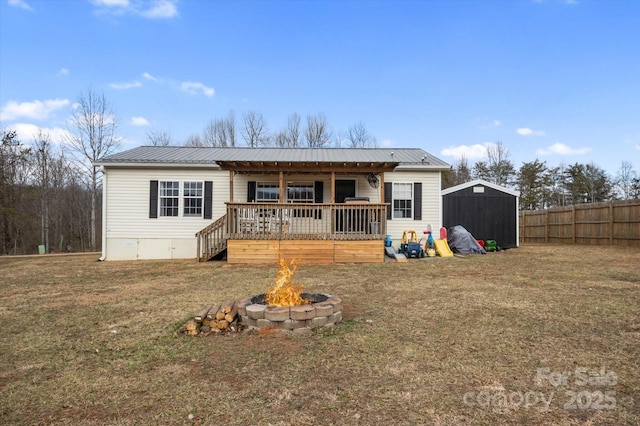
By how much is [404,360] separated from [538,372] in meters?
1.07

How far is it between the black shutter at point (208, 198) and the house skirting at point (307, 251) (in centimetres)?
241

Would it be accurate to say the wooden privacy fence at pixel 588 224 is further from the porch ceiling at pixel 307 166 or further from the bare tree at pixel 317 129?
the bare tree at pixel 317 129

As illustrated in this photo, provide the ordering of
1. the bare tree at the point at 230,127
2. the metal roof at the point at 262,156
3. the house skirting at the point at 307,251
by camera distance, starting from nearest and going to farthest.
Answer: the house skirting at the point at 307,251, the metal roof at the point at 262,156, the bare tree at the point at 230,127

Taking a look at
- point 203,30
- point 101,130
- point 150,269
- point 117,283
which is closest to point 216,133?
point 101,130

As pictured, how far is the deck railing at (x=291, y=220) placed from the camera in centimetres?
983

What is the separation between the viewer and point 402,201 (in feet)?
→ 39.5

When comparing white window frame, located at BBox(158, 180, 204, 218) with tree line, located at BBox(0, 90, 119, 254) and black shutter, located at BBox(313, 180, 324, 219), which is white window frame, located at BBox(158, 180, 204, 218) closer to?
black shutter, located at BBox(313, 180, 324, 219)

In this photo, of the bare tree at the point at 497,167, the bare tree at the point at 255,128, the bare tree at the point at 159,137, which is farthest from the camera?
the bare tree at the point at 497,167

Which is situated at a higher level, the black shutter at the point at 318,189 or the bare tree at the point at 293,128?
the bare tree at the point at 293,128

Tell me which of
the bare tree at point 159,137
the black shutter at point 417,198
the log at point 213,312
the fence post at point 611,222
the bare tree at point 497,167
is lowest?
the log at point 213,312

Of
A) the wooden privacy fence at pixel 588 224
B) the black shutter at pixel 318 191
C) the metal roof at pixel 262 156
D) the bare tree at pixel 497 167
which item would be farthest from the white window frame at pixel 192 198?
the bare tree at pixel 497 167

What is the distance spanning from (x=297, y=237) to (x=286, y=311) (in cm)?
608

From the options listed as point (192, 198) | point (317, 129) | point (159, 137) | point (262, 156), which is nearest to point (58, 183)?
point (159, 137)

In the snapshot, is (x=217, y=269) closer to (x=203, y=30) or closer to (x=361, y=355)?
(x=361, y=355)
